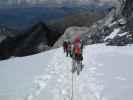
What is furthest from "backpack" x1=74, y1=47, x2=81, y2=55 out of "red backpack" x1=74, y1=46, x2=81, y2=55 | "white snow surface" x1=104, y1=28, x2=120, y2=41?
"white snow surface" x1=104, y1=28, x2=120, y2=41

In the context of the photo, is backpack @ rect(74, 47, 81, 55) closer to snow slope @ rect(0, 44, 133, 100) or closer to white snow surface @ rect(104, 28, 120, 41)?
snow slope @ rect(0, 44, 133, 100)

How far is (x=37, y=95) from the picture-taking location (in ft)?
47.9

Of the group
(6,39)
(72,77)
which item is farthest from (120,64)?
(6,39)

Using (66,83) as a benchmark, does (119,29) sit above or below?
above

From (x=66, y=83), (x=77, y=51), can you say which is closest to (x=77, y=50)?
(x=77, y=51)

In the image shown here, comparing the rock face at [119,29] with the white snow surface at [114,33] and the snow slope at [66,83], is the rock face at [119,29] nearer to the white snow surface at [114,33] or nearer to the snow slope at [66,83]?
the white snow surface at [114,33]

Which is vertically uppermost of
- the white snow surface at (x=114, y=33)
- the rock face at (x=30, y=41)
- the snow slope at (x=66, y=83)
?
the white snow surface at (x=114, y=33)

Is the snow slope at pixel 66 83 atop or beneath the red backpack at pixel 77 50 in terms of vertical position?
beneath

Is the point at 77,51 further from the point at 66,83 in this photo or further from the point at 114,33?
the point at 114,33

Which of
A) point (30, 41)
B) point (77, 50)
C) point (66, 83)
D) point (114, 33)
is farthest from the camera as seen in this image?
point (30, 41)

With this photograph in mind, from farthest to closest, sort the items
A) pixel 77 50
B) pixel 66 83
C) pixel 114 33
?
pixel 114 33 < pixel 77 50 < pixel 66 83

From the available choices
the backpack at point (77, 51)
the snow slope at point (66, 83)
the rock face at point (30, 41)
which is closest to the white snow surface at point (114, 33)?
the snow slope at point (66, 83)

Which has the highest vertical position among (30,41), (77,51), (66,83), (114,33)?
(77,51)

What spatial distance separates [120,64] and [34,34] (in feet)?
288
